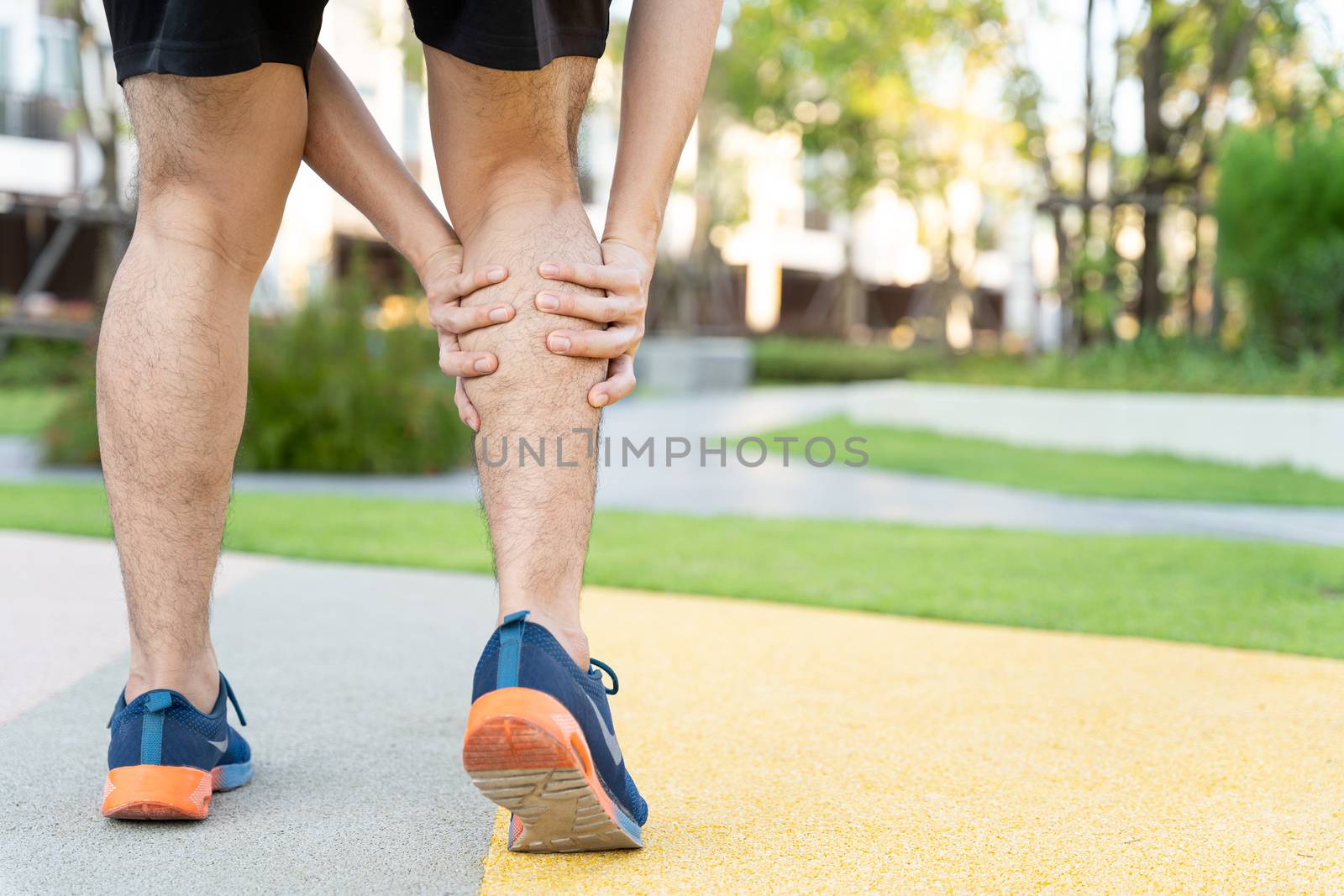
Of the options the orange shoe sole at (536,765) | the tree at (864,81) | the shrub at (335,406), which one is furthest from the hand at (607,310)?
the tree at (864,81)

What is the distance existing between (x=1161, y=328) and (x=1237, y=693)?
30.7 ft

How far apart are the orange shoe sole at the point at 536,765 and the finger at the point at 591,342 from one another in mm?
373

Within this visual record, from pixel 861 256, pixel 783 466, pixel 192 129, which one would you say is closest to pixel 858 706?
pixel 192 129

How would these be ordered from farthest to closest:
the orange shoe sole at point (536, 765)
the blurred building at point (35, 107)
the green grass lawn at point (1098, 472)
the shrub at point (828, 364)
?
the shrub at point (828, 364) → the blurred building at point (35, 107) → the green grass lawn at point (1098, 472) → the orange shoe sole at point (536, 765)

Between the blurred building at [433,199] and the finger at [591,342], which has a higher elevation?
the blurred building at [433,199]

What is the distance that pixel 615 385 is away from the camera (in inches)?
56.1

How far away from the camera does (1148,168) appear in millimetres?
11320

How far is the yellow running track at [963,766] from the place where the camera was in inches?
53.4

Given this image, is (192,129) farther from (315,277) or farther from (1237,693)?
(315,277)

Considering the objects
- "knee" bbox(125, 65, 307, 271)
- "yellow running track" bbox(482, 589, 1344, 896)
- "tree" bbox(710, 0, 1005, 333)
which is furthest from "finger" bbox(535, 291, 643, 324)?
"tree" bbox(710, 0, 1005, 333)

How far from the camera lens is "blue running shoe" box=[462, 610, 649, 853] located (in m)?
1.20

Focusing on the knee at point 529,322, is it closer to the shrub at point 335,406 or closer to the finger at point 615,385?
the finger at point 615,385

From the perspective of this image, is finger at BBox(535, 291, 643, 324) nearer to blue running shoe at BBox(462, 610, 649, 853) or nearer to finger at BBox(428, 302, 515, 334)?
finger at BBox(428, 302, 515, 334)

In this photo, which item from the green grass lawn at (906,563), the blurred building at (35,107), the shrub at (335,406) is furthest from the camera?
the blurred building at (35,107)
